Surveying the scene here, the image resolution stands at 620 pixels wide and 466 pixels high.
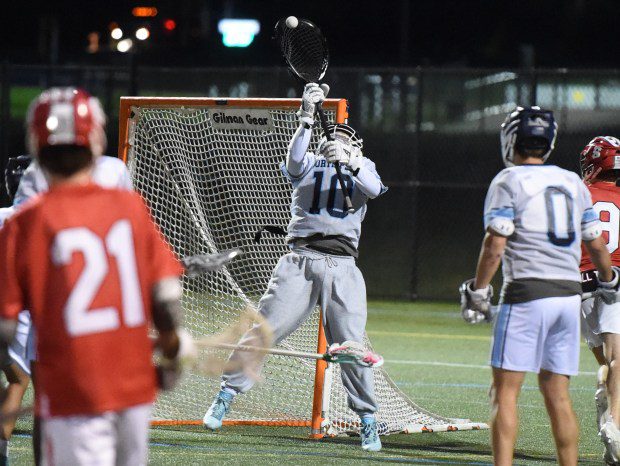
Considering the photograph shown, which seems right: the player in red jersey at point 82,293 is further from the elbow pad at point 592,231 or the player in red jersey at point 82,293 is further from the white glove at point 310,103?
the white glove at point 310,103

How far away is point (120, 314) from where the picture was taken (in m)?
3.56

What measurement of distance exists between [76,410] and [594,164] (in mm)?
4145

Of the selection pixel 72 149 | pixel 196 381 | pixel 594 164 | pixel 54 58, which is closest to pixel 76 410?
pixel 72 149

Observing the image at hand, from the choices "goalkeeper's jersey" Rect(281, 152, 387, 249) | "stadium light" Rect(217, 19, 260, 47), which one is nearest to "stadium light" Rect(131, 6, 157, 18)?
"stadium light" Rect(217, 19, 260, 47)

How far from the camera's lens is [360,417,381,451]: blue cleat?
7.03 metres

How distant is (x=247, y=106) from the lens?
7.89 m

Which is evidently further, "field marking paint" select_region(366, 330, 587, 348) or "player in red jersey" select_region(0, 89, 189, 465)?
"field marking paint" select_region(366, 330, 587, 348)

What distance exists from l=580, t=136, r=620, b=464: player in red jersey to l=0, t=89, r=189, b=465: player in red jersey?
350 cm

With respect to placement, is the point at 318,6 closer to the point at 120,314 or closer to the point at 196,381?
the point at 196,381

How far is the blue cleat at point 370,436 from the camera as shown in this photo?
7.03 meters

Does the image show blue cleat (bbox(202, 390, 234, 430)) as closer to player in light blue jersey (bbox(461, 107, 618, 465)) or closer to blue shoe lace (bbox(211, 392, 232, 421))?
blue shoe lace (bbox(211, 392, 232, 421))

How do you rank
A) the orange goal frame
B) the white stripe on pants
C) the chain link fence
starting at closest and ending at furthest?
the white stripe on pants < the orange goal frame < the chain link fence

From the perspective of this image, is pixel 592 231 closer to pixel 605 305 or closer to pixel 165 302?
pixel 605 305

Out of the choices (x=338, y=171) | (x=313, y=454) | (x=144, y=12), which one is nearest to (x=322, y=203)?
(x=338, y=171)
